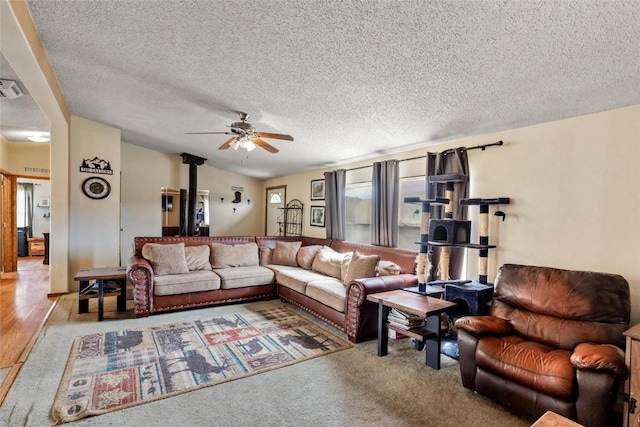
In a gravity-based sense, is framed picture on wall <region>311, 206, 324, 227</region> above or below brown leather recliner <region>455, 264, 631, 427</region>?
above

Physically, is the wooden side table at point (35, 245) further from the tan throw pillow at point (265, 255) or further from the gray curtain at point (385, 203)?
the gray curtain at point (385, 203)

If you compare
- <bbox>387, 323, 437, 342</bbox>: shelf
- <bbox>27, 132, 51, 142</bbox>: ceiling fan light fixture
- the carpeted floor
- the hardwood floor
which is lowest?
the carpeted floor

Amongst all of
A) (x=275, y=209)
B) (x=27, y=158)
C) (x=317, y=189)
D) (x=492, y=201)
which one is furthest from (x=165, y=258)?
(x=27, y=158)

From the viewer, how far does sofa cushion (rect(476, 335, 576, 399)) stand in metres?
1.89

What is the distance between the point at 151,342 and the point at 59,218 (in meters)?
3.06

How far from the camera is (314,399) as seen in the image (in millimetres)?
2221

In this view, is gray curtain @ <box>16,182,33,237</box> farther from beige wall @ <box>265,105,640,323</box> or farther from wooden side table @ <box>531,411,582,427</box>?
wooden side table @ <box>531,411,582,427</box>

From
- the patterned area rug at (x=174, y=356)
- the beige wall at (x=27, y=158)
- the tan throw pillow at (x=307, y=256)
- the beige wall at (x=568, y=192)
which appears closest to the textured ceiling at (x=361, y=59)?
the beige wall at (x=568, y=192)

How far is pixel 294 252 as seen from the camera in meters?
5.25

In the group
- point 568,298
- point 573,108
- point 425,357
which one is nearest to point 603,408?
point 568,298

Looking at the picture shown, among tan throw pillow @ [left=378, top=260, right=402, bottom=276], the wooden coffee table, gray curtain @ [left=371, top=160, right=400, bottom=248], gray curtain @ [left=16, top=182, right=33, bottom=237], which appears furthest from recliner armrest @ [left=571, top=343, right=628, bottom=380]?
gray curtain @ [left=16, top=182, right=33, bottom=237]

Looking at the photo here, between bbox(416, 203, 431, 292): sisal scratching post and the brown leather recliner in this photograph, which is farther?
bbox(416, 203, 431, 292): sisal scratching post

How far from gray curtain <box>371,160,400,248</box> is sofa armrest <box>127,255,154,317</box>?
3.00 meters

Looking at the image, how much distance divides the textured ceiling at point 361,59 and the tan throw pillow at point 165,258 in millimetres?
1895
